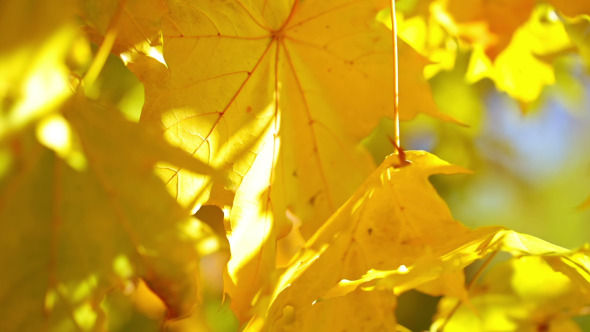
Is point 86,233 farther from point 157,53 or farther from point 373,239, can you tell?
point 373,239

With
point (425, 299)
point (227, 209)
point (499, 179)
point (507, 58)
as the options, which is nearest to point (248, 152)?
point (227, 209)

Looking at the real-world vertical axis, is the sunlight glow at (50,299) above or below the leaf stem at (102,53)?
below

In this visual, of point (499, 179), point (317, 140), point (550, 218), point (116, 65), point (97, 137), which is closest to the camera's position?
point (97, 137)

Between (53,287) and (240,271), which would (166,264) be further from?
(240,271)

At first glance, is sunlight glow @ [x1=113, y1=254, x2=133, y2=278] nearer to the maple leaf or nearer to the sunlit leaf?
the maple leaf

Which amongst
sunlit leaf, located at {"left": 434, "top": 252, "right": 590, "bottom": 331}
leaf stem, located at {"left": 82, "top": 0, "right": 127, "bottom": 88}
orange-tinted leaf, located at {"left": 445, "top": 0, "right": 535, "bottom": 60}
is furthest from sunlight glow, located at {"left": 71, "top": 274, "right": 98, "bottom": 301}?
orange-tinted leaf, located at {"left": 445, "top": 0, "right": 535, "bottom": 60}

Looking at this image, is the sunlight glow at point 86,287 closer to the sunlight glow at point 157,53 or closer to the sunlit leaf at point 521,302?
the sunlight glow at point 157,53

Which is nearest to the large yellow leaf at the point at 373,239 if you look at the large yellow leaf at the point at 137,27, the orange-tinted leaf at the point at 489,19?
the large yellow leaf at the point at 137,27
